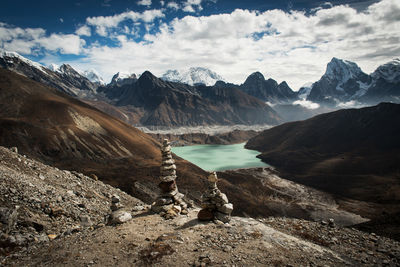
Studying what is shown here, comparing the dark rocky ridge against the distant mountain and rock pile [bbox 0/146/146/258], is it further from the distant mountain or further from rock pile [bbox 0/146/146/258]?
rock pile [bbox 0/146/146/258]

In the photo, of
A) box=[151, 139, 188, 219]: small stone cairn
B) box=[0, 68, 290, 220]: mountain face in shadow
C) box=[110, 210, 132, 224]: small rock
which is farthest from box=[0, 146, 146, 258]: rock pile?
box=[0, 68, 290, 220]: mountain face in shadow

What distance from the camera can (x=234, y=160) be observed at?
4350 inches

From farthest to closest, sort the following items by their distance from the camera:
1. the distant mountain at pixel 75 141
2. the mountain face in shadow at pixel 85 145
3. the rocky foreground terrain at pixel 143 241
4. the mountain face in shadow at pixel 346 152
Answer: the mountain face in shadow at pixel 346 152 → the distant mountain at pixel 75 141 → the mountain face in shadow at pixel 85 145 → the rocky foreground terrain at pixel 143 241

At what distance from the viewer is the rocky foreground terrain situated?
10.9m

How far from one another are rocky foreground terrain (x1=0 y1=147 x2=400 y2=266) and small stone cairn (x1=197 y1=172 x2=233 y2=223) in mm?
510

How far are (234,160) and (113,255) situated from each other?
4007 inches

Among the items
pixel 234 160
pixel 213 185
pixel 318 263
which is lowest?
pixel 234 160

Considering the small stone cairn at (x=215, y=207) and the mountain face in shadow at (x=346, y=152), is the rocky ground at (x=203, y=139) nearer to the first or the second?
the mountain face in shadow at (x=346, y=152)

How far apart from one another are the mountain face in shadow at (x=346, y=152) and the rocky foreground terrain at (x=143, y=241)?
2027 inches

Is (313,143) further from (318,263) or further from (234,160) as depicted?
(318,263)

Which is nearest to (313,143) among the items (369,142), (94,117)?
(369,142)

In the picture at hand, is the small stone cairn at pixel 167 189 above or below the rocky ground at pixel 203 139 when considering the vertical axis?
above

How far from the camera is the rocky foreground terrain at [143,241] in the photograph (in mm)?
10906

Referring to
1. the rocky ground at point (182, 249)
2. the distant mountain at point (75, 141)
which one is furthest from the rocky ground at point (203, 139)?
the rocky ground at point (182, 249)
